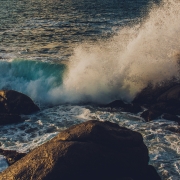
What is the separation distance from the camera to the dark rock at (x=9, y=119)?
16.4 m

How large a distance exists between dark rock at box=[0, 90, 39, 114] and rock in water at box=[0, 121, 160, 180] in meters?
7.87

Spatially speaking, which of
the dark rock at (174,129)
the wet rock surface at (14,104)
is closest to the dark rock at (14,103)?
the wet rock surface at (14,104)

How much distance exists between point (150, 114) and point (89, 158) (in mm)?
7666

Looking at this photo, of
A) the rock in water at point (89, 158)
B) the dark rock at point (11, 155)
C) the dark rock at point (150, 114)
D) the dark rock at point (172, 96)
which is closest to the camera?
the rock in water at point (89, 158)

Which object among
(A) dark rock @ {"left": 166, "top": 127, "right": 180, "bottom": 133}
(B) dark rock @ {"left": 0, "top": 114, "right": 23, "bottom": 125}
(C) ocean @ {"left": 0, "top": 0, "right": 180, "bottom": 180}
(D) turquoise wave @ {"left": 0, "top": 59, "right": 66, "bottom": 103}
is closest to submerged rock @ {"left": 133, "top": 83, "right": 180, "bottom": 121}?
(C) ocean @ {"left": 0, "top": 0, "right": 180, "bottom": 180}

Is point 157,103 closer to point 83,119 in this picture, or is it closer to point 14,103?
point 83,119

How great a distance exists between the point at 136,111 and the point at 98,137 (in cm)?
760

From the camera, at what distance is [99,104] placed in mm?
19281

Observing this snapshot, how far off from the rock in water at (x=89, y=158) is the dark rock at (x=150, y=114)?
221 inches

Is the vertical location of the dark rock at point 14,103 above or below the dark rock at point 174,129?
above

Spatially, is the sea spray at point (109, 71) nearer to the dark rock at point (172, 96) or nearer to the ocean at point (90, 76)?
the ocean at point (90, 76)

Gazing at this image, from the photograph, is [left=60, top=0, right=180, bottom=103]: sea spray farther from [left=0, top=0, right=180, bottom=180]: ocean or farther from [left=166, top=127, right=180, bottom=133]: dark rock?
[left=166, top=127, right=180, bottom=133]: dark rock

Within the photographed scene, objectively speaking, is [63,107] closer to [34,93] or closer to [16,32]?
[34,93]

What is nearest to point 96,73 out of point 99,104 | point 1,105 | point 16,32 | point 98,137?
point 99,104
